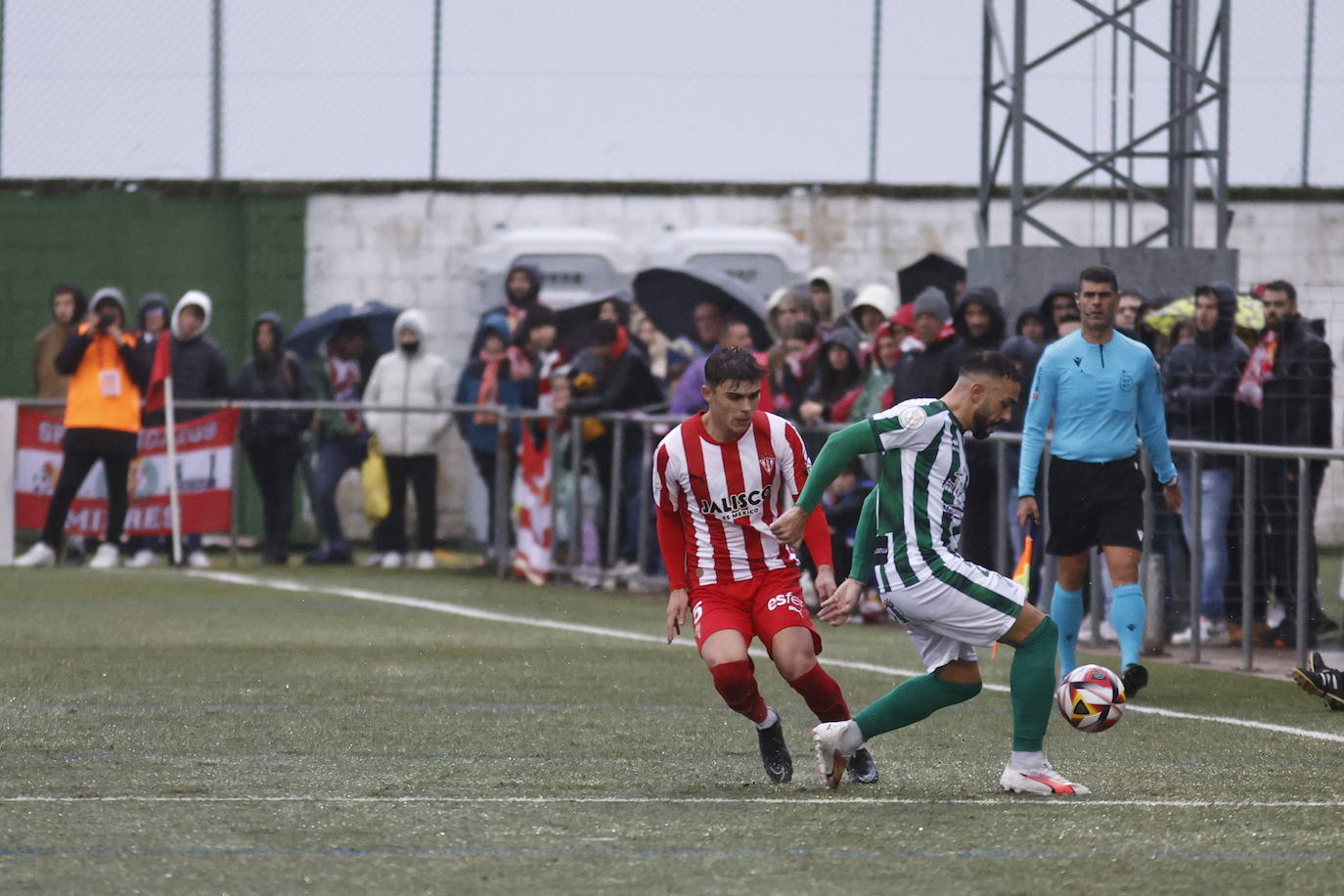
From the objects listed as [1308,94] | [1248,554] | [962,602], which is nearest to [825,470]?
[962,602]

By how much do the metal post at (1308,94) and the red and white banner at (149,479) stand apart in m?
10.7

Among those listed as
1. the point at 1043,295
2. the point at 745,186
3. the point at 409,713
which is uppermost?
the point at 745,186

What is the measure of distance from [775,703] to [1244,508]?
10.3ft

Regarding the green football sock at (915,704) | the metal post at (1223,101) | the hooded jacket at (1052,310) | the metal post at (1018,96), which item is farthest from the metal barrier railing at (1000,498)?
the green football sock at (915,704)

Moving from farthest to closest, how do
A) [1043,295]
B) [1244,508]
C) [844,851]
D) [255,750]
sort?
[1043,295]
[1244,508]
[255,750]
[844,851]

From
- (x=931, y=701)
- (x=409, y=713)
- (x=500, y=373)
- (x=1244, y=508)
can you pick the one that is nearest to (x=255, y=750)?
(x=409, y=713)

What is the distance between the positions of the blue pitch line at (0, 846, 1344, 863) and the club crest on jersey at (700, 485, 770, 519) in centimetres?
171

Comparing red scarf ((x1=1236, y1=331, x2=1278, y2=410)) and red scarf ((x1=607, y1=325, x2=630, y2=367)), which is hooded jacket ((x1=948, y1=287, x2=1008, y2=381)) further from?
red scarf ((x1=607, y1=325, x2=630, y2=367))

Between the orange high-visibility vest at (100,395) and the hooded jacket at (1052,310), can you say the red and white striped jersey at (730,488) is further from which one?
the orange high-visibility vest at (100,395)

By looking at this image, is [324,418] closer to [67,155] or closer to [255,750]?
[67,155]

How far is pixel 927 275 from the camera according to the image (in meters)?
19.1

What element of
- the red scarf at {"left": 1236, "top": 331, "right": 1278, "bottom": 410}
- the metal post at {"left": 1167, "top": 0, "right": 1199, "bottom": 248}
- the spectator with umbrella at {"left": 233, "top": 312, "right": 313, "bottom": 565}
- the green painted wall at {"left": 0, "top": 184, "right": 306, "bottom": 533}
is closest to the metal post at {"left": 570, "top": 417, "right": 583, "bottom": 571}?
the spectator with umbrella at {"left": 233, "top": 312, "right": 313, "bottom": 565}

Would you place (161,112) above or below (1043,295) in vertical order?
above

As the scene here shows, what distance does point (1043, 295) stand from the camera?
15.2 m
